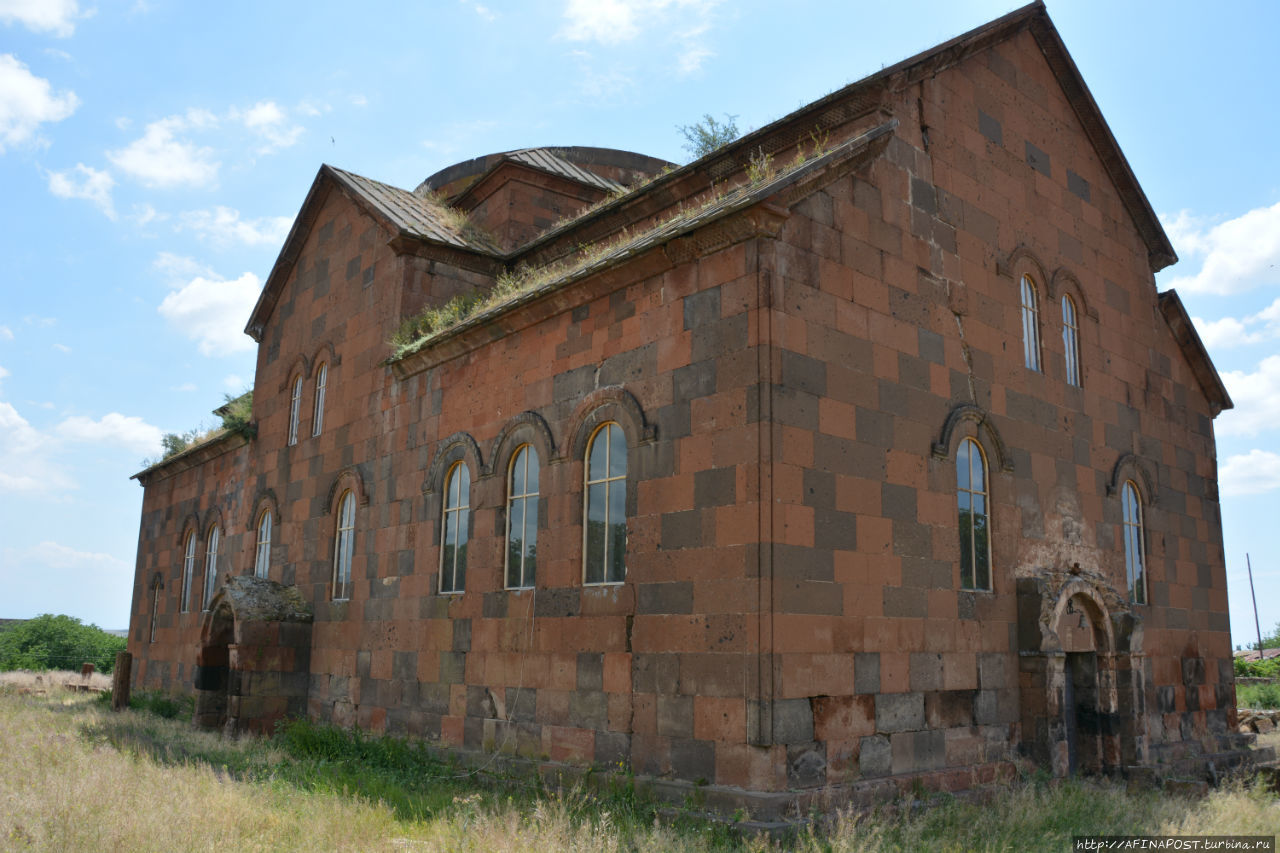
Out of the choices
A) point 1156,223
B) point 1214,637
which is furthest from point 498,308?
point 1214,637

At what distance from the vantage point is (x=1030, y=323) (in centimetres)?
1173

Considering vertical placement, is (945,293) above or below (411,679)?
above

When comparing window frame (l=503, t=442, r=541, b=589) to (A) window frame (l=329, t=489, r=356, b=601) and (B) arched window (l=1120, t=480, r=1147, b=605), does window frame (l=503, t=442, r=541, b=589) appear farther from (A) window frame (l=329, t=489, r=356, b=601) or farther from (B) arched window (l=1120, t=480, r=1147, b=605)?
(B) arched window (l=1120, t=480, r=1147, b=605)

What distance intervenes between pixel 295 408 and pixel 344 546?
3300mm

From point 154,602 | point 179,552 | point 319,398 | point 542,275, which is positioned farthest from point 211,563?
point 542,275

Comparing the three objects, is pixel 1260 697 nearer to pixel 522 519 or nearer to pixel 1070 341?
pixel 1070 341

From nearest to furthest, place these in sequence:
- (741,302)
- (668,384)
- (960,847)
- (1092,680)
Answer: (960,847)
(741,302)
(668,384)
(1092,680)

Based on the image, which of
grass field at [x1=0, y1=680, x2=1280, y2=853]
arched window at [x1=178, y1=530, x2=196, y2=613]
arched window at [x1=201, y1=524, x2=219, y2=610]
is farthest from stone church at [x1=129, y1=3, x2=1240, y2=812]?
arched window at [x1=178, y1=530, x2=196, y2=613]

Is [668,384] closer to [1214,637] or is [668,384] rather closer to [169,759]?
[169,759]

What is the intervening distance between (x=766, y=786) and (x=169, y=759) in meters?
6.84

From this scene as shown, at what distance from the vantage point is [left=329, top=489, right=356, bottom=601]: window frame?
14.0m

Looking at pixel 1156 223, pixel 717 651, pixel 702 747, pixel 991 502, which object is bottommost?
pixel 702 747

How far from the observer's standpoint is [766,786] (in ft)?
25.8

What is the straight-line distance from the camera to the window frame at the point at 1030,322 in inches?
454
